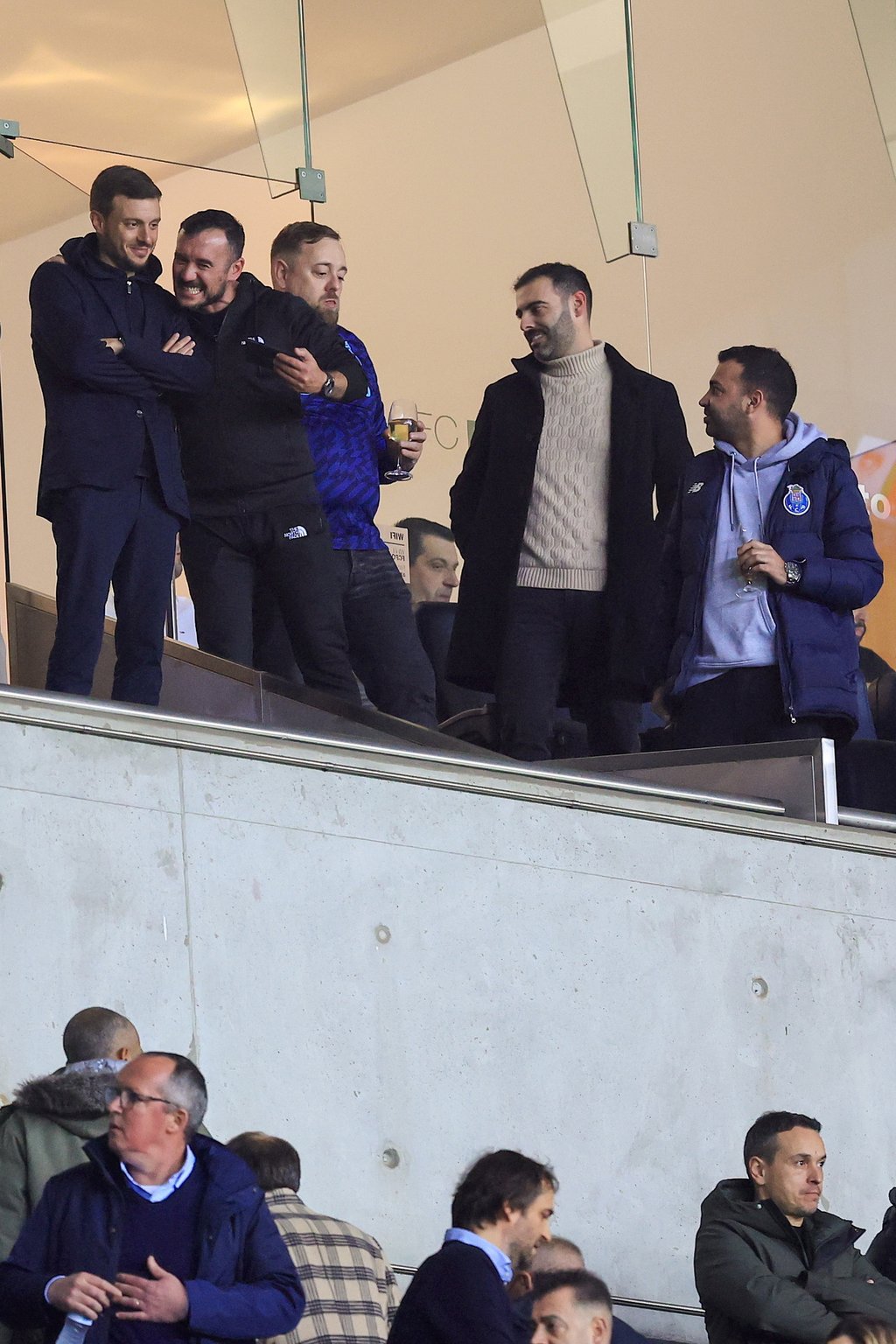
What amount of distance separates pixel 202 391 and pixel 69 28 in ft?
7.22

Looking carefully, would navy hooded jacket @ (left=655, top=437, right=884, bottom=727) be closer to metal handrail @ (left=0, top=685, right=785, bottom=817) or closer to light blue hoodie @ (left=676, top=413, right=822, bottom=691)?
light blue hoodie @ (left=676, top=413, right=822, bottom=691)

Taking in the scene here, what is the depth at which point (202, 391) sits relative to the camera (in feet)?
21.0

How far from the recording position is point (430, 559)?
26.0 ft

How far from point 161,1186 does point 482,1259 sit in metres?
0.54

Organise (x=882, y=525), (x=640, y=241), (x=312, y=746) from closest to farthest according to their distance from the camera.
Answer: (x=312, y=746) → (x=882, y=525) → (x=640, y=241)

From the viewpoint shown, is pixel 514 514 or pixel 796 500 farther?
pixel 514 514

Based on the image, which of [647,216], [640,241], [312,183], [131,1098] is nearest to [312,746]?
[131,1098]

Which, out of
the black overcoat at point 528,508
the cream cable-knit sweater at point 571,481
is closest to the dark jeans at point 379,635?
the black overcoat at point 528,508

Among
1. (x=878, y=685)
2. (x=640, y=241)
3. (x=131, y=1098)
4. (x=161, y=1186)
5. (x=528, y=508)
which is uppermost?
(x=640, y=241)

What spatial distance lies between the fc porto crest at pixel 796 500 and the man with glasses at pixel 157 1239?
3.06 m

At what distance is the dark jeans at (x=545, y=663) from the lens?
6.71 m

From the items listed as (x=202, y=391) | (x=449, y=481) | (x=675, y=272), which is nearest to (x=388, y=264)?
(x=449, y=481)

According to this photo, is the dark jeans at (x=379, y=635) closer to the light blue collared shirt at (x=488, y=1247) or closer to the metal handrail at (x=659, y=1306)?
the metal handrail at (x=659, y=1306)

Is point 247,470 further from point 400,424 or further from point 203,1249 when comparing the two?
point 203,1249
